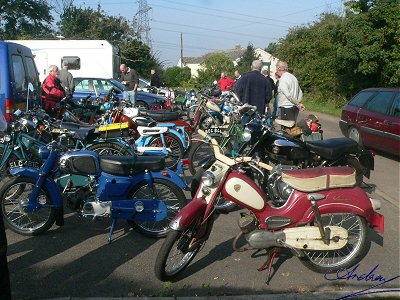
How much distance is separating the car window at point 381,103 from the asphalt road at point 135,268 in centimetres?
461

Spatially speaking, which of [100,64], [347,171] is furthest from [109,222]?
[100,64]

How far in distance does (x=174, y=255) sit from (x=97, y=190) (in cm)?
126

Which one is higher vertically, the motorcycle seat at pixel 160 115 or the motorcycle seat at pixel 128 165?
the motorcycle seat at pixel 160 115

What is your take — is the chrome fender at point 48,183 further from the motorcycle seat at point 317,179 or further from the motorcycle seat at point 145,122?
the motorcycle seat at point 145,122

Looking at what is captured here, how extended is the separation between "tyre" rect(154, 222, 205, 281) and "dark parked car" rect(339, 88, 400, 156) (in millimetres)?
6090

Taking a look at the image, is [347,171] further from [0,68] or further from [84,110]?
[84,110]

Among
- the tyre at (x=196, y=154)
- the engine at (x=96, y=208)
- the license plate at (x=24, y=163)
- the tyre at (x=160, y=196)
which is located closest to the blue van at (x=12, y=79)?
the license plate at (x=24, y=163)

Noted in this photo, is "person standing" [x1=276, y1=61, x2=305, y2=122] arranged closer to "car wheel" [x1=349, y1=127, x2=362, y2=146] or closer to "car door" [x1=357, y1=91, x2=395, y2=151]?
"car door" [x1=357, y1=91, x2=395, y2=151]

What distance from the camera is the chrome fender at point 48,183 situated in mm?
4572

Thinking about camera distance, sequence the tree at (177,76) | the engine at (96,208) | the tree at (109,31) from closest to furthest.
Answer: the engine at (96,208)
the tree at (109,31)
the tree at (177,76)

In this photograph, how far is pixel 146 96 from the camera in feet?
48.2

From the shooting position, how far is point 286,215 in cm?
395

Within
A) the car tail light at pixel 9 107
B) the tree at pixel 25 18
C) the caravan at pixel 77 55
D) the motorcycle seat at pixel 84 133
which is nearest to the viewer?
the motorcycle seat at pixel 84 133

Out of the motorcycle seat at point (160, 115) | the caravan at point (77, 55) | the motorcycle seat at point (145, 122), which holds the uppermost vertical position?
the caravan at point (77, 55)
